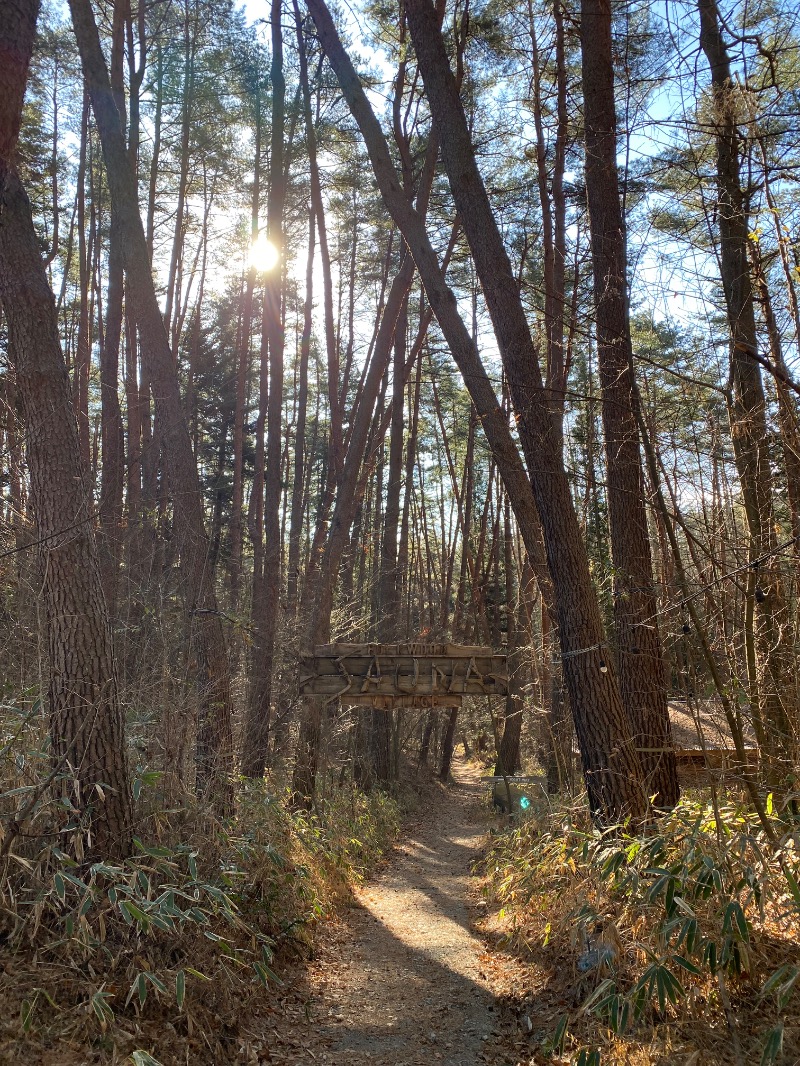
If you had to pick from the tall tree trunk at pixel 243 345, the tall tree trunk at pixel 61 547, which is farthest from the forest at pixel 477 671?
the tall tree trunk at pixel 243 345

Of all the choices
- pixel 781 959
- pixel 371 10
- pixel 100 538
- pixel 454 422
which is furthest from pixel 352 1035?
pixel 454 422

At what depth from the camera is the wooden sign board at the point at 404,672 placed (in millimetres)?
8289

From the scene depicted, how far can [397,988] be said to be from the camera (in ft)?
17.3

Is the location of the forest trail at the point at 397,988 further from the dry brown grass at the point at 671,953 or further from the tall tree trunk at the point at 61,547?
the tall tree trunk at the point at 61,547

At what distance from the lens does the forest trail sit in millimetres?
4266

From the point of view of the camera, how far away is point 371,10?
1033cm

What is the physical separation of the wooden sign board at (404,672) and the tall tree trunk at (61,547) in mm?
4139

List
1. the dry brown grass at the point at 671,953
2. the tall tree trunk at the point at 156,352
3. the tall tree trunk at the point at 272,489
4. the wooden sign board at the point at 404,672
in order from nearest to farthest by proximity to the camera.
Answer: the dry brown grass at the point at 671,953, the tall tree trunk at the point at 156,352, the tall tree trunk at the point at 272,489, the wooden sign board at the point at 404,672

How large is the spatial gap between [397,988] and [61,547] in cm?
383

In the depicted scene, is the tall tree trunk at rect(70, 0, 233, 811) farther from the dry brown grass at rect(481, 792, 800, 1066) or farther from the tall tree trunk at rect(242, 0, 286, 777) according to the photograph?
the dry brown grass at rect(481, 792, 800, 1066)

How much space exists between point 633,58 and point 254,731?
7.56 metres

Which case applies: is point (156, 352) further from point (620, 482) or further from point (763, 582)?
point (763, 582)

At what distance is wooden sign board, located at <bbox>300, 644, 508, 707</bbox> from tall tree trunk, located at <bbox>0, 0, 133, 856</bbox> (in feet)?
13.6

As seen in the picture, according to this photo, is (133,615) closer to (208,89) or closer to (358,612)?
(358,612)
